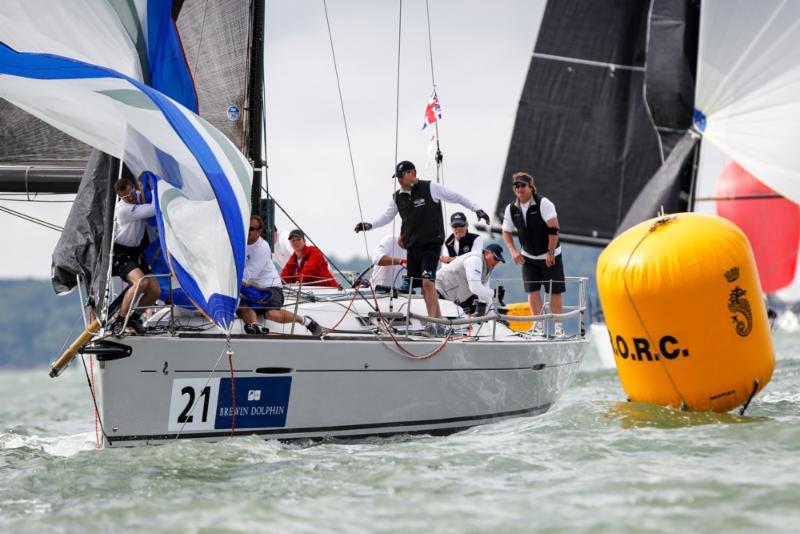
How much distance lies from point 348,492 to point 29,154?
4.53 meters

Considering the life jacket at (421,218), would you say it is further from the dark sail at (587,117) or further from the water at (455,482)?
the dark sail at (587,117)

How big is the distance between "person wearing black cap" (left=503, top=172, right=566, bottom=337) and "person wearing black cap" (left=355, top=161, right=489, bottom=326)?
70 cm

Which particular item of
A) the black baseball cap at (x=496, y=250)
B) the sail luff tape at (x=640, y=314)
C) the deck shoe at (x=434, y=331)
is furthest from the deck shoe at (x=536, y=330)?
the sail luff tape at (x=640, y=314)

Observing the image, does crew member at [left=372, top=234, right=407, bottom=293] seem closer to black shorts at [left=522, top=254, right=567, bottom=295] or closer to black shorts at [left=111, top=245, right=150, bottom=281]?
black shorts at [left=522, top=254, right=567, bottom=295]

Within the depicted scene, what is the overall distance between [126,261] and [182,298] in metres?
0.47

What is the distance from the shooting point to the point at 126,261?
707 centimetres

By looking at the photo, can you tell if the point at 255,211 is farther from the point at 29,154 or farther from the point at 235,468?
the point at 235,468

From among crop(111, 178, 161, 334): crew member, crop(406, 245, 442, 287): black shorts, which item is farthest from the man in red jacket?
crop(111, 178, 161, 334): crew member

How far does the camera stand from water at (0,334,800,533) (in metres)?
4.42

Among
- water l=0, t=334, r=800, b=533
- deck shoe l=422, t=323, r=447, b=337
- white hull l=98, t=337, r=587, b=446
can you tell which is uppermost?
deck shoe l=422, t=323, r=447, b=337

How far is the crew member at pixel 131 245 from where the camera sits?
6668 millimetres

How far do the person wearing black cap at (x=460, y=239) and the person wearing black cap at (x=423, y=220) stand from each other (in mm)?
685

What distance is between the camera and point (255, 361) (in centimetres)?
668

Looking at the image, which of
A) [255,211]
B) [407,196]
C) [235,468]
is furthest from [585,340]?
[235,468]
